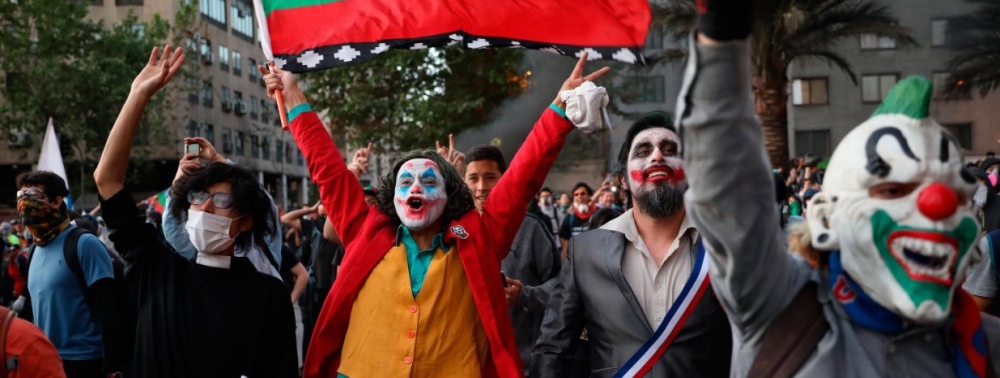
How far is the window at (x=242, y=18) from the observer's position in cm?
5619

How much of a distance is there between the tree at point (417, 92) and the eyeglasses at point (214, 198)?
63.3 ft

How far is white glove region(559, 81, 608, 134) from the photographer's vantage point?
432cm

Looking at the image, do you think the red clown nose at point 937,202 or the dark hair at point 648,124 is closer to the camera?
the red clown nose at point 937,202

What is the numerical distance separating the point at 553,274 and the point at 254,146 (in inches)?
2211

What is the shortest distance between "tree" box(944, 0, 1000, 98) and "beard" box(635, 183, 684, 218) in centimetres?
2705

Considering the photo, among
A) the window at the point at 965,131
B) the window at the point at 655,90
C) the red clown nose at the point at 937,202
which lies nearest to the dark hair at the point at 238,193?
the red clown nose at the point at 937,202

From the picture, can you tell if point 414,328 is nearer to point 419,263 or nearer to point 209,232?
point 419,263

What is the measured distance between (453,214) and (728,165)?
2537 millimetres

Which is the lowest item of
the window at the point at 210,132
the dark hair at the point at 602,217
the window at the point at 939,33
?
the dark hair at the point at 602,217

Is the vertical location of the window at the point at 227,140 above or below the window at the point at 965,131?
above

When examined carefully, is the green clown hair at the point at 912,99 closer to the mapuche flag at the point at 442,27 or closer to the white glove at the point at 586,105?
the white glove at the point at 586,105

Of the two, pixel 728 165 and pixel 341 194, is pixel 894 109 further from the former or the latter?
pixel 341 194

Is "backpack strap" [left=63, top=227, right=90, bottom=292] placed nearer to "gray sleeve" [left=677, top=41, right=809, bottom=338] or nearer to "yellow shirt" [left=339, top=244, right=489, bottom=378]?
"yellow shirt" [left=339, top=244, right=489, bottom=378]

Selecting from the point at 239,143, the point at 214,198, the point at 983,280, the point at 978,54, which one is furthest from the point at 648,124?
the point at 239,143
